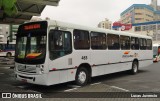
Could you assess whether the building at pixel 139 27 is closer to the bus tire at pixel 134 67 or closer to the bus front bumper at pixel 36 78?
the bus tire at pixel 134 67

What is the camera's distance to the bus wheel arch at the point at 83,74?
1037 centimetres

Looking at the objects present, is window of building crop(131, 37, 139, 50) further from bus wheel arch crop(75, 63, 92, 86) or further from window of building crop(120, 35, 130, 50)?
bus wheel arch crop(75, 63, 92, 86)

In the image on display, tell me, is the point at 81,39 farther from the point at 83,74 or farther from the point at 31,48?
the point at 31,48

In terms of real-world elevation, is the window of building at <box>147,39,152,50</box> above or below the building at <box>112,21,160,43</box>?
below

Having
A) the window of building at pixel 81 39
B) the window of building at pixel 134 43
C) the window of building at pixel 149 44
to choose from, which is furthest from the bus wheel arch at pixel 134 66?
the window of building at pixel 81 39

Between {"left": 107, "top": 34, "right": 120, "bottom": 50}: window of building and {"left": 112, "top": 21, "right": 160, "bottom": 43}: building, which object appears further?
{"left": 112, "top": 21, "right": 160, "bottom": 43}: building

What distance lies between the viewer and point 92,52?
1114cm

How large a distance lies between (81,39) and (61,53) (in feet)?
5.13

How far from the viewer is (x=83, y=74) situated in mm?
10664

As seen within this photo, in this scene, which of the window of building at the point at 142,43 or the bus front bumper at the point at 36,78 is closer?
the bus front bumper at the point at 36,78

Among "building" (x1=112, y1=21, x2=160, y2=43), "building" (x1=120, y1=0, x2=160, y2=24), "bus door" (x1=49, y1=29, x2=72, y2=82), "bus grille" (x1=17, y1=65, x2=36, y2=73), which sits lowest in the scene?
"bus grille" (x1=17, y1=65, x2=36, y2=73)

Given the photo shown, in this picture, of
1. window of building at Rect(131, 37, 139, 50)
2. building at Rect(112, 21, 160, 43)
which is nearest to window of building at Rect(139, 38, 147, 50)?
window of building at Rect(131, 37, 139, 50)

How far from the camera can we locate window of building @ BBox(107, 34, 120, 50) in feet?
41.1

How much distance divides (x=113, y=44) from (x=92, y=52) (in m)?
2.23
